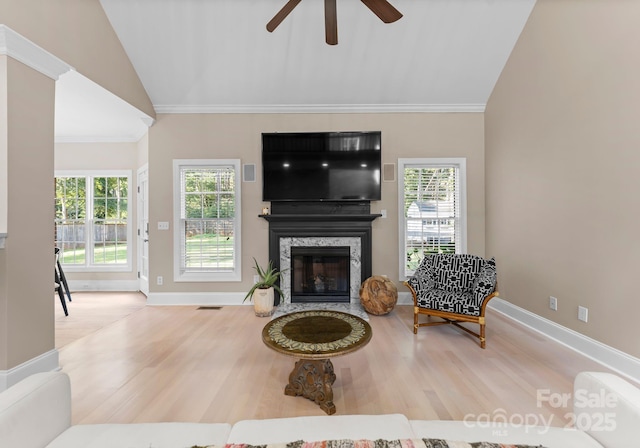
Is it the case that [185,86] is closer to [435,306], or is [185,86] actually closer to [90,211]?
[90,211]

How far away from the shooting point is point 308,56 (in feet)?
12.5

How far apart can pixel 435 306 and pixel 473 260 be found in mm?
834

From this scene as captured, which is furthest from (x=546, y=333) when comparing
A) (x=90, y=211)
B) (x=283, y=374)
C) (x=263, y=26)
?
(x=90, y=211)

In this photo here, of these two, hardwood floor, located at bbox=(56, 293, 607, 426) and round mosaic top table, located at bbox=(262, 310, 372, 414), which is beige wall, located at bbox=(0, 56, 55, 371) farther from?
round mosaic top table, located at bbox=(262, 310, 372, 414)

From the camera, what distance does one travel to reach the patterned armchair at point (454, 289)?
120 inches

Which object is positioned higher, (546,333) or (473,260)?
(473,260)

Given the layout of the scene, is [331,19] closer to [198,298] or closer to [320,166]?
[320,166]

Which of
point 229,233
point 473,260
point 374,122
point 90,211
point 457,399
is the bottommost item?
point 457,399

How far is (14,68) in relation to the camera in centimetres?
231

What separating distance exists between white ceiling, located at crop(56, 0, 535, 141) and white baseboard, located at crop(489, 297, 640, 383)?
10.1ft

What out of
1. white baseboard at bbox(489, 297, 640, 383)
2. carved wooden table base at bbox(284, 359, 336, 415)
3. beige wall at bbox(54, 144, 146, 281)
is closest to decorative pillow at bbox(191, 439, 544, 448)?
carved wooden table base at bbox(284, 359, 336, 415)

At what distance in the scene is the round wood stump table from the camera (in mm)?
3889

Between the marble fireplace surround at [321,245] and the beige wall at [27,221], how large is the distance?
262 cm

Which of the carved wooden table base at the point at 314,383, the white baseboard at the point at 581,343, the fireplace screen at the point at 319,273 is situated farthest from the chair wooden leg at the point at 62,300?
the white baseboard at the point at 581,343
